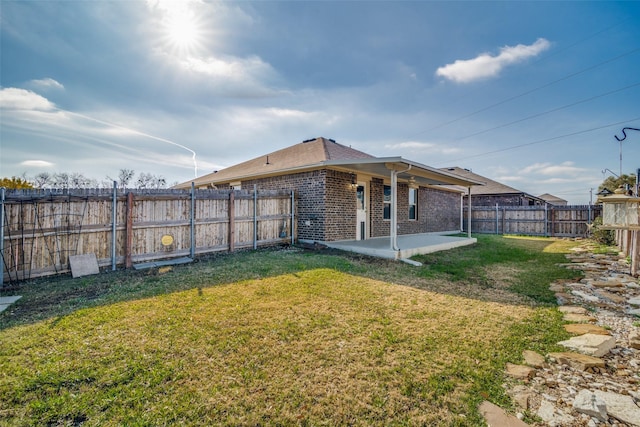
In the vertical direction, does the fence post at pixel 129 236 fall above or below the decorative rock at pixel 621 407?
above

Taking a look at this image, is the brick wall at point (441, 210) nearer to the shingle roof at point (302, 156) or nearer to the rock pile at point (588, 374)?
the shingle roof at point (302, 156)

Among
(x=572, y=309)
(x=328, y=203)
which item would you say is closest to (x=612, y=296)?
(x=572, y=309)

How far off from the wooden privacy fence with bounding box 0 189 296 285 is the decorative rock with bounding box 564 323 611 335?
7708 millimetres

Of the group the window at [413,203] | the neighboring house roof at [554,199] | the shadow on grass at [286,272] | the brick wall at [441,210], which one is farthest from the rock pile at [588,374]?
the neighboring house roof at [554,199]

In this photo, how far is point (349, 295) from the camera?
181 inches

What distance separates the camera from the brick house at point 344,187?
913 centimetres

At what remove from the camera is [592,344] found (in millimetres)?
3027

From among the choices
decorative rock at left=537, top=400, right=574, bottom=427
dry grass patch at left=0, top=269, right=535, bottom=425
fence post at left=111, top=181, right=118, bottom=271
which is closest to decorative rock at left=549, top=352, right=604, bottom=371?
dry grass patch at left=0, top=269, right=535, bottom=425

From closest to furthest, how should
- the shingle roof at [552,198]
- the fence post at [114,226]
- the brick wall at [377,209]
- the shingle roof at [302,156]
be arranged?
the fence post at [114,226], the shingle roof at [302,156], the brick wall at [377,209], the shingle roof at [552,198]

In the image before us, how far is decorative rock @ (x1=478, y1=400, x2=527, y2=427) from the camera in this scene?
75.8 inches

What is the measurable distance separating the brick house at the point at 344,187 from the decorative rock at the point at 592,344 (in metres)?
4.60

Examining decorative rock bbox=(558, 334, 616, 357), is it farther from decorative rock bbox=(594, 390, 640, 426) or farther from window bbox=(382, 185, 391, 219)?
window bbox=(382, 185, 391, 219)

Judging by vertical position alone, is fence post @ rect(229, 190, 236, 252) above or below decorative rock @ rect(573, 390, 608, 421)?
above

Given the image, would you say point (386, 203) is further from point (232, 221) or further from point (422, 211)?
point (232, 221)
